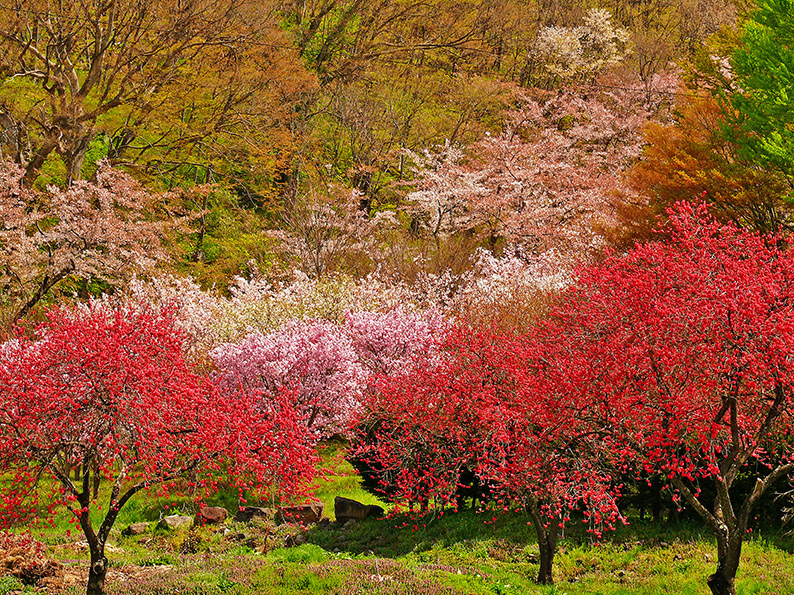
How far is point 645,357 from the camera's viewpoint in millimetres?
A: 7367

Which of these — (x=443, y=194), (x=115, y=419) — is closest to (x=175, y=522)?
(x=115, y=419)

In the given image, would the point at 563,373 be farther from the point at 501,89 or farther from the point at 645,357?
the point at 501,89

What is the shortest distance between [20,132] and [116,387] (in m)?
20.9

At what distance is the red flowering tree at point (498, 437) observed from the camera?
8.67m

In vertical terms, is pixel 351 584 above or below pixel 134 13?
below

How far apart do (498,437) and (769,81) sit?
9.96m

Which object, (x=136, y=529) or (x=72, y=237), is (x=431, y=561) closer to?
(x=136, y=529)

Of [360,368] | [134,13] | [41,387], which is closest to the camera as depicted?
[41,387]

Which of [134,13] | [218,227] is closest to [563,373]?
[134,13]

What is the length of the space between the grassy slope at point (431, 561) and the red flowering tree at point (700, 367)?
2.07 meters

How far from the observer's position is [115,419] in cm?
738

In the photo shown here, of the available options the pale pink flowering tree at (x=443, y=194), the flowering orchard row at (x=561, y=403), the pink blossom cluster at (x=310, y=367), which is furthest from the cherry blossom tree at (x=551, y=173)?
the flowering orchard row at (x=561, y=403)

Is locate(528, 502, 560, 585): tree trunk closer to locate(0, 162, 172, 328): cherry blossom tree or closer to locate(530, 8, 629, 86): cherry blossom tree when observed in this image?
locate(0, 162, 172, 328): cherry blossom tree

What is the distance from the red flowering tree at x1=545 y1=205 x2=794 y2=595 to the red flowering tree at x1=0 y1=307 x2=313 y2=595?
3767mm
